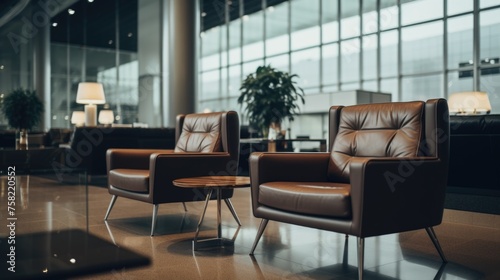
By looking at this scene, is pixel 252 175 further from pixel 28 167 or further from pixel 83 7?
pixel 83 7

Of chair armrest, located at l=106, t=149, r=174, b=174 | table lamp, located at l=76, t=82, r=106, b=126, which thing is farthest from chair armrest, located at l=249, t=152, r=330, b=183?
A: table lamp, located at l=76, t=82, r=106, b=126

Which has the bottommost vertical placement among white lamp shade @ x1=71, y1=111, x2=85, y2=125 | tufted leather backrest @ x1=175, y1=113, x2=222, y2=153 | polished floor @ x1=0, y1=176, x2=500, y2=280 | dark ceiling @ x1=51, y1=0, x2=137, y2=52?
polished floor @ x1=0, y1=176, x2=500, y2=280

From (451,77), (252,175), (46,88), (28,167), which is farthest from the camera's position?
(46,88)

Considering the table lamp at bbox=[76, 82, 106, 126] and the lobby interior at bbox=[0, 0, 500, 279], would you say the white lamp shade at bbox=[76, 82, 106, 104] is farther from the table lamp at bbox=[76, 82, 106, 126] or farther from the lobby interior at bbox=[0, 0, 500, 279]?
the lobby interior at bbox=[0, 0, 500, 279]

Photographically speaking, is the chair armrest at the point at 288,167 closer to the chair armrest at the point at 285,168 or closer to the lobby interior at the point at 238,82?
the chair armrest at the point at 285,168

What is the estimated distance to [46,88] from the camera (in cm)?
1463

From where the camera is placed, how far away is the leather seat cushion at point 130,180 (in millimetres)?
3510

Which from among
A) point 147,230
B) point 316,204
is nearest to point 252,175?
point 316,204

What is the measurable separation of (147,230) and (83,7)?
1334 cm

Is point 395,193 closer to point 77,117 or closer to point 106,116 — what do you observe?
point 106,116

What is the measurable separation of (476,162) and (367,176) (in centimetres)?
190

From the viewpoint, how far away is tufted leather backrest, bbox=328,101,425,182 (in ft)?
9.26

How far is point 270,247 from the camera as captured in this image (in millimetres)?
3061

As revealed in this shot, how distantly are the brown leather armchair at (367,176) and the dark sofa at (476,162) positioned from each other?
3.51 ft
